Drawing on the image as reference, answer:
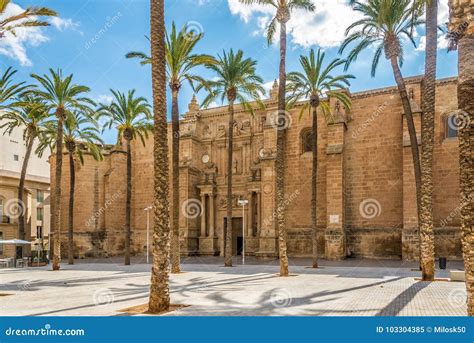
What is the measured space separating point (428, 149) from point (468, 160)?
32.5 feet

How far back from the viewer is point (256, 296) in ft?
41.5

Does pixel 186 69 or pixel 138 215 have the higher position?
pixel 186 69

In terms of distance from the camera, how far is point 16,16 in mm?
14125

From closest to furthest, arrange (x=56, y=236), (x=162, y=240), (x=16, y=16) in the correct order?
(x=162, y=240), (x=16, y=16), (x=56, y=236)

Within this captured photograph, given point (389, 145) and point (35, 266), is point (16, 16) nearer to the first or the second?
point (35, 266)

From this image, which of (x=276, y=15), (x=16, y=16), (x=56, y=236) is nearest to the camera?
(x=16, y=16)

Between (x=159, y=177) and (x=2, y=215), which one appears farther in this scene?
(x=2, y=215)

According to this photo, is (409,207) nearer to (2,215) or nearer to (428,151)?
(428,151)

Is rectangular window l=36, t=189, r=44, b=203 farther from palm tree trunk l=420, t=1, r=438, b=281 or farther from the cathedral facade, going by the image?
palm tree trunk l=420, t=1, r=438, b=281

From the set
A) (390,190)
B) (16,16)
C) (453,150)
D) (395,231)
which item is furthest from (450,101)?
(16,16)

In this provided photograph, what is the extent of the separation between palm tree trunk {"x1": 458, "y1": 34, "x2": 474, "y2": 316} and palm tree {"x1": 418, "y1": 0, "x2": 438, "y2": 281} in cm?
944

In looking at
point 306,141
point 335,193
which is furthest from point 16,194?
point 335,193

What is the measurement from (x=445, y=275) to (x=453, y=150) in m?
11.3

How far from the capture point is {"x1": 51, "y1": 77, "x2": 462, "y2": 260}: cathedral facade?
88.8ft
